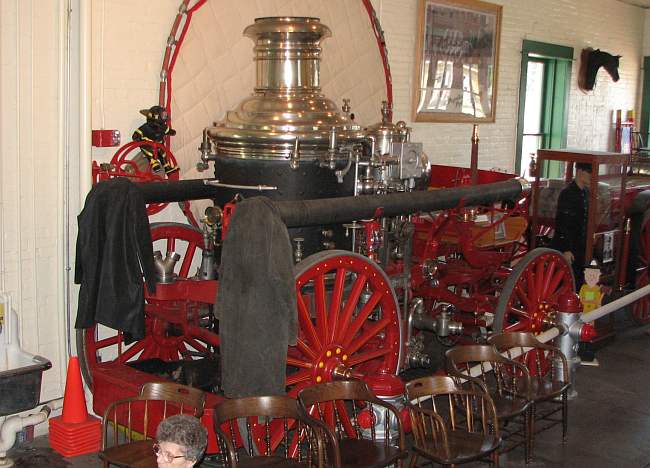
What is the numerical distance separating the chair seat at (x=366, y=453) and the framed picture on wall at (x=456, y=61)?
4953 mm

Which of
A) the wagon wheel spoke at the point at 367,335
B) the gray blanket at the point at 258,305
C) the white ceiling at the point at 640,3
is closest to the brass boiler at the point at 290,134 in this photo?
the wagon wheel spoke at the point at 367,335

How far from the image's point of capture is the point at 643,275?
8625 mm

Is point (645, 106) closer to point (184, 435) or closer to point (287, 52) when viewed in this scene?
point (287, 52)

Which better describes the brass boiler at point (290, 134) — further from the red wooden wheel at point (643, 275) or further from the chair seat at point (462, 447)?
the red wooden wheel at point (643, 275)

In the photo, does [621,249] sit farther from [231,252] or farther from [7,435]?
[7,435]

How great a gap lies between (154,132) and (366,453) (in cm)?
263

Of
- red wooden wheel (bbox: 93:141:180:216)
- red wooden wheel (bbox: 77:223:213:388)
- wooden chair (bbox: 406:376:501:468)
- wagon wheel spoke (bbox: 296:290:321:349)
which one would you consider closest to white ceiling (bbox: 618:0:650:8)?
red wooden wheel (bbox: 77:223:213:388)

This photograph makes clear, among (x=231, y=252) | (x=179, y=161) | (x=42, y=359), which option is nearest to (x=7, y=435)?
(x=42, y=359)

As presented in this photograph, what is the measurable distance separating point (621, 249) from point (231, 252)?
505cm

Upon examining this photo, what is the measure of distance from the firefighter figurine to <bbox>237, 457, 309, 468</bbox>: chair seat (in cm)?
231

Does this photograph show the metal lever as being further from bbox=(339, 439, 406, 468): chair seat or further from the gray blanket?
bbox=(339, 439, 406, 468): chair seat

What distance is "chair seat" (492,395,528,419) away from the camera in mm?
4465

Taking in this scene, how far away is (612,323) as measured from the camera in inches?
293

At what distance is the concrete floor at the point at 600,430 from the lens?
4750 mm
